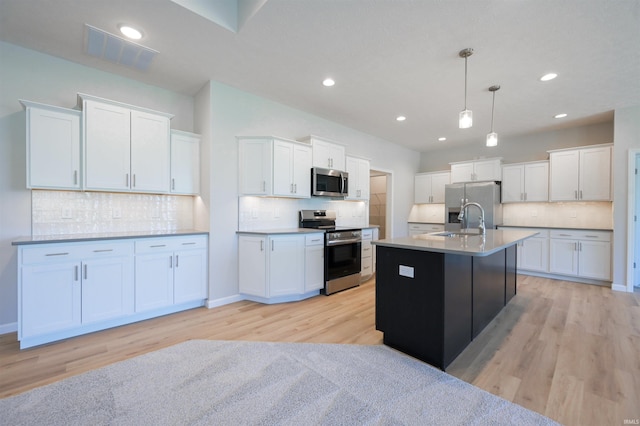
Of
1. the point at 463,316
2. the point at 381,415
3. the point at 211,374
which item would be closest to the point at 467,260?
the point at 463,316

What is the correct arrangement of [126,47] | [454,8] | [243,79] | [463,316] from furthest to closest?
[243,79], [126,47], [463,316], [454,8]

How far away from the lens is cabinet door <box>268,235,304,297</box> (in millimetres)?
3373

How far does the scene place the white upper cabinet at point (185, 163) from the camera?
3287 mm

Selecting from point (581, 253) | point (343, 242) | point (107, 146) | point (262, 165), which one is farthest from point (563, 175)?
point (107, 146)

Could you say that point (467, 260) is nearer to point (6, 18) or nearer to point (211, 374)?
point (211, 374)

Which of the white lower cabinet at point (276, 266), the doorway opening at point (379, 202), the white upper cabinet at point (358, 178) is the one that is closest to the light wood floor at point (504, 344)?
the white lower cabinet at point (276, 266)

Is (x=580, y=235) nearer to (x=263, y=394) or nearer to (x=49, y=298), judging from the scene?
(x=263, y=394)

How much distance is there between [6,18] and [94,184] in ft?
4.92

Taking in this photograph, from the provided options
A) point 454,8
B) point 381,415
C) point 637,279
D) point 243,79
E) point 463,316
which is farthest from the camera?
point 637,279

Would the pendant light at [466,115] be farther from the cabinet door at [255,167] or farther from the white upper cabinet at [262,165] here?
the cabinet door at [255,167]

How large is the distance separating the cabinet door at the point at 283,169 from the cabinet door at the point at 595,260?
16.5 ft

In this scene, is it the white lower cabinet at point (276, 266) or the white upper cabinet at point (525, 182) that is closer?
the white lower cabinet at point (276, 266)

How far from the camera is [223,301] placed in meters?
3.40

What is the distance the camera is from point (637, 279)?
13.9 ft
